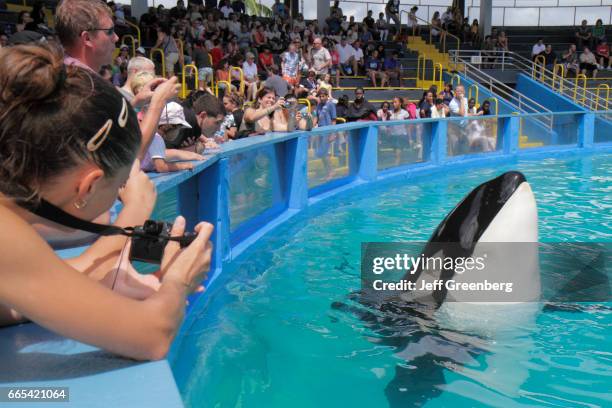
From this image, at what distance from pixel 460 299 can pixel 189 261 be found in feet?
9.40

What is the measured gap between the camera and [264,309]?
14.4ft

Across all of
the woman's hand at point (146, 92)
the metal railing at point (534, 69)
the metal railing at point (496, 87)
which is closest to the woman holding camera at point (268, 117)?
the woman's hand at point (146, 92)

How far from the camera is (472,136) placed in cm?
1273

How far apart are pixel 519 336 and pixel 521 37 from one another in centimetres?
2574

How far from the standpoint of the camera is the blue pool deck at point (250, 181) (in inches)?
47.8

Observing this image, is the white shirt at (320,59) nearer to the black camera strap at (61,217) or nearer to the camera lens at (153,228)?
the camera lens at (153,228)

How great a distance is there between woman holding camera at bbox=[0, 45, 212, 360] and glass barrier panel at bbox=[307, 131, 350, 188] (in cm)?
645

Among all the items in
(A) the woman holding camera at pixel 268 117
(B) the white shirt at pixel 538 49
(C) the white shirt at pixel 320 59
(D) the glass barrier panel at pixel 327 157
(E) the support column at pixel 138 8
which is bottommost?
(D) the glass barrier panel at pixel 327 157

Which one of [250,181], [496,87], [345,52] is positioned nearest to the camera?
[250,181]

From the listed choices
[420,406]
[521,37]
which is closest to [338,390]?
[420,406]

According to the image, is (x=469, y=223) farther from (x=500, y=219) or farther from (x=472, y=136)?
(x=472, y=136)

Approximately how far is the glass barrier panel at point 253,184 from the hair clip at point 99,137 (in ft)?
12.7

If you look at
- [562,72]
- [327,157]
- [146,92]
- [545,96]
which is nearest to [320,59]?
[327,157]

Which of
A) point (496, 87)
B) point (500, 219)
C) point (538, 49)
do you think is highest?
point (538, 49)
